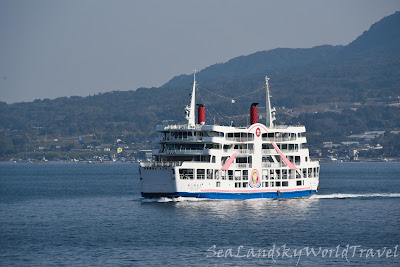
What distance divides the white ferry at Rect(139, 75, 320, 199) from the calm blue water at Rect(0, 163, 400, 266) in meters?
1.22

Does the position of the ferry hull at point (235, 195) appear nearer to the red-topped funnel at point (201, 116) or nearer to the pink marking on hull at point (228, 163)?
the pink marking on hull at point (228, 163)

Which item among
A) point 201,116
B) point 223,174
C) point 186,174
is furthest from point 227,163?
point 201,116

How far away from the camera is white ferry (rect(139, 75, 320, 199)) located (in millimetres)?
74375

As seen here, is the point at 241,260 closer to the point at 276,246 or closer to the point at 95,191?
the point at 276,246

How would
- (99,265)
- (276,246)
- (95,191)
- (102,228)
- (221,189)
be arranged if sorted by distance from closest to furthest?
(99,265), (276,246), (102,228), (221,189), (95,191)

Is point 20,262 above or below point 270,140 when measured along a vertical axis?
below

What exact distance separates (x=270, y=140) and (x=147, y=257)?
3192cm

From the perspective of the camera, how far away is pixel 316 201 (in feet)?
271

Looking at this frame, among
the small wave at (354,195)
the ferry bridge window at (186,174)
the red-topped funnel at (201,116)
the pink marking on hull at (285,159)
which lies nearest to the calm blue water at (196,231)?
the small wave at (354,195)

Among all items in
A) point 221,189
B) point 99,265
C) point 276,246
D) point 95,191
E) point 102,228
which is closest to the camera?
point 99,265

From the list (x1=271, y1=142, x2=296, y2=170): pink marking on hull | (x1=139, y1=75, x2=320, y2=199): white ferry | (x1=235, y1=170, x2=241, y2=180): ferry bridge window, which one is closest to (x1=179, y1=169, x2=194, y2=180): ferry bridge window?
(x1=139, y1=75, x2=320, y2=199): white ferry

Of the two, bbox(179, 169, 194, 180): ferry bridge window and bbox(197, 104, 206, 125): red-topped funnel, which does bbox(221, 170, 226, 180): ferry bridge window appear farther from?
bbox(197, 104, 206, 125): red-topped funnel

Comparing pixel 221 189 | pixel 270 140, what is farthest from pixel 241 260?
pixel 270 140

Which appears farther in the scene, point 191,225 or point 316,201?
point 316,201
